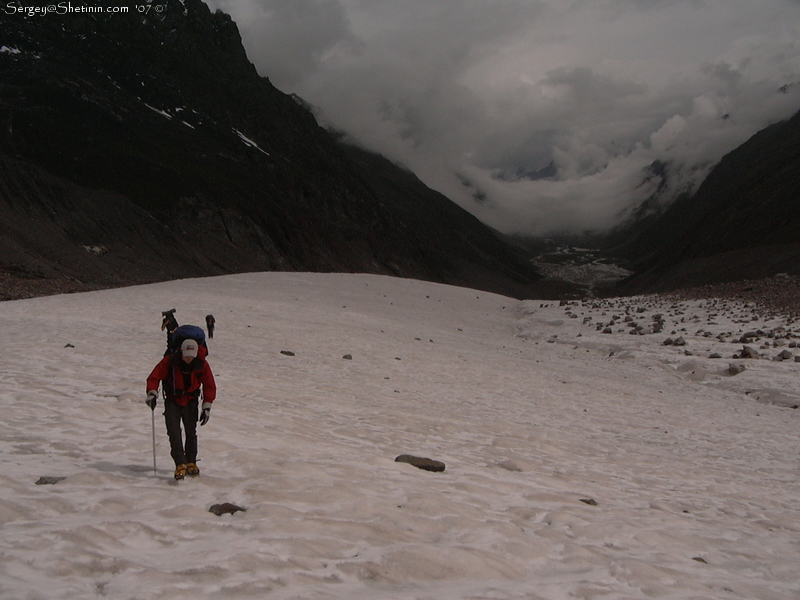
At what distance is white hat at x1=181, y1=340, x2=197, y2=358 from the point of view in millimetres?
5891

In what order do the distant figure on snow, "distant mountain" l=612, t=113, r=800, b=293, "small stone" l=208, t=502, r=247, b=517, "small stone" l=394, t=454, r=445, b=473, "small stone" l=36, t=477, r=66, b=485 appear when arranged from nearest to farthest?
"small stone" l=208, t=502, r=247, b=517, "small stone" l=36, t=477, r=66, b=485, "small stone" l=394, t=454, r=445, b=473, the distant figure on snow, "distant mountain" l=612, t=113, r=800, b=293

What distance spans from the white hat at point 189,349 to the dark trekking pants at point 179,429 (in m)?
0.55

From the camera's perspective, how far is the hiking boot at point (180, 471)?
5758mm

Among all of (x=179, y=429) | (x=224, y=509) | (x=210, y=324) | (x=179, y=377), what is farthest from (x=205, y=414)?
(x=210, y=324)

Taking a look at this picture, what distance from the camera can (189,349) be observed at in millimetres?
5898

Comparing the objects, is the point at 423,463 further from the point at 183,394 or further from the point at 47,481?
the point at 47,481

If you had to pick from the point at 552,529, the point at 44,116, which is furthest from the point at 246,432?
the point at 44,116

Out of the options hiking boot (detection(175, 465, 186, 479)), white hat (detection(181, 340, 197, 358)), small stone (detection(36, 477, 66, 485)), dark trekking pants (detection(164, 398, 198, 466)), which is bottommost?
hiking boot (detection(175, 465, 186, 479))

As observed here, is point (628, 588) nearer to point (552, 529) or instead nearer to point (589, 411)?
point (552, 529)

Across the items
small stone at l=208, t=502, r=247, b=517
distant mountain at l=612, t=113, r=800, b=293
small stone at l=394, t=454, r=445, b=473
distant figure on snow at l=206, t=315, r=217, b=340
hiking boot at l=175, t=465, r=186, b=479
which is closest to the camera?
small stone at l=208, t=502, r=247, b=517

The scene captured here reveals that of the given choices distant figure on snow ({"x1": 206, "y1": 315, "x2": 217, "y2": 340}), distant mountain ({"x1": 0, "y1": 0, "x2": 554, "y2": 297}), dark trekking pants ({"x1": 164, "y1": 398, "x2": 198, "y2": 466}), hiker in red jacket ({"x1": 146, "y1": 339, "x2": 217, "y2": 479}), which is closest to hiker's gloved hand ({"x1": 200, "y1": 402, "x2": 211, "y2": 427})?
hiker in red jacket ({"x1": 146, "y1": 339, "x2": 217, "y2": 479})

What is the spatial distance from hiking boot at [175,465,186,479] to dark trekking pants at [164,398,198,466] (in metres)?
0.05

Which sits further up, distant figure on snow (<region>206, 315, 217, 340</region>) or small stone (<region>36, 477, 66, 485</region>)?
distant figure on snow (<region>206, 315, 217, 340</region>)

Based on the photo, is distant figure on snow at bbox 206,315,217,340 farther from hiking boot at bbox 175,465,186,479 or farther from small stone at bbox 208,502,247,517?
small stone at bbox 208,502,247,517
